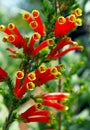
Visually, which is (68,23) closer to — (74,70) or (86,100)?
(74,70)

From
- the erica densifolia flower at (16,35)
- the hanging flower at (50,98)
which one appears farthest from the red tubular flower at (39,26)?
the hanging flower at (50,98)

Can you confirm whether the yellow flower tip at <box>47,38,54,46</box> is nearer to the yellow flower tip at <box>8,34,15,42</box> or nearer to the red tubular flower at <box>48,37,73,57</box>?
the red tubular flower at <box>48,37,73,57</box>

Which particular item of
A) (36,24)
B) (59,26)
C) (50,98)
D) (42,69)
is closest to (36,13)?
(36,24)

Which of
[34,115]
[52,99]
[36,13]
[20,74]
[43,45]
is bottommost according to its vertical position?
[34,115]

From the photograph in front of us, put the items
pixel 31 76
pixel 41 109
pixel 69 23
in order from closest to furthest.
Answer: pixel 31 76
pixel 69 23
pixel 41 109

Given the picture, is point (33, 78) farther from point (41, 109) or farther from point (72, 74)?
point (72, 74)

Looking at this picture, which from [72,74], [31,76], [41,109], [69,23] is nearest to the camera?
[31,76]

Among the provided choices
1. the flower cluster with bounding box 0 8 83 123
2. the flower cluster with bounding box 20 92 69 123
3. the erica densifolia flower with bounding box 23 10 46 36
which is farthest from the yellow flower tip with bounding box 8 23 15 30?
the flower cluster with bounding box 20 92 69 123

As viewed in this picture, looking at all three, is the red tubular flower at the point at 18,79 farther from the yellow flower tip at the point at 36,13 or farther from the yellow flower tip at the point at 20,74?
the yellow flower tip at the point at 36,13

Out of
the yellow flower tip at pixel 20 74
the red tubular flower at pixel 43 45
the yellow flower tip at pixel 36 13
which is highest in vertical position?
the yellow flower tip at pixel 36 13
